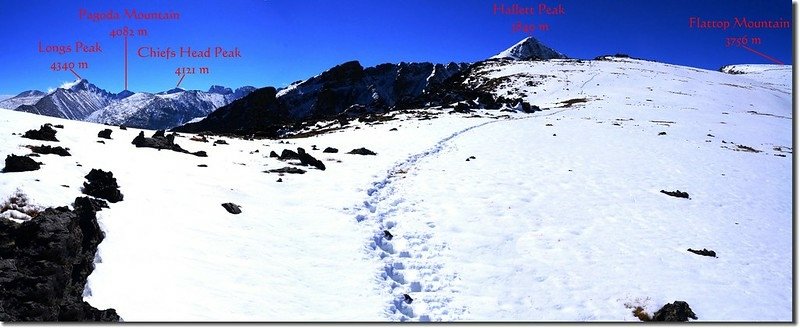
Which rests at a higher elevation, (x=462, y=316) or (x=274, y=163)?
(x=274, y=163)

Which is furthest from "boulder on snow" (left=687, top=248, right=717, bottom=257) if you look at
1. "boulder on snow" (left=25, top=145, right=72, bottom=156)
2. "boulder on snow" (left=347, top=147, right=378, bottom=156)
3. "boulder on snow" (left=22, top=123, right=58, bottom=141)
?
"boulder on snow" (left=22, top=123, right=58, bottom=141)

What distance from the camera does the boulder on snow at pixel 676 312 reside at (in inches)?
389

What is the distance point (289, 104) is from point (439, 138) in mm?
151043

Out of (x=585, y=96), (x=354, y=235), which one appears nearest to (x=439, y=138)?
(x=354, y=235)

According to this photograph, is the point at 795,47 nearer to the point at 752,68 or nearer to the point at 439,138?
the point at 439,138

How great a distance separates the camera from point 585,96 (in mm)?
72750

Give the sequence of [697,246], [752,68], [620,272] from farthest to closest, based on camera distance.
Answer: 1. [752,68]
2. [697,246]
3. [620,272]

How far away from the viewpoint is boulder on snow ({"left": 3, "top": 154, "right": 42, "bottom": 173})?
13.0 m

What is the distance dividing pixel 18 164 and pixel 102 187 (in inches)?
108

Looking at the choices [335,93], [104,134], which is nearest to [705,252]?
[104,134]

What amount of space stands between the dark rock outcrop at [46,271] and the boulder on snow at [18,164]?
18.6 feet

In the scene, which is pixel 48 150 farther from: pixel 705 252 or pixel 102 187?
pixel 705 252

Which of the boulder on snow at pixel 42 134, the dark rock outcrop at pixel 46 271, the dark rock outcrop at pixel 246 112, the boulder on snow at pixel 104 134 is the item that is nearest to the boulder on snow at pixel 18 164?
the dark rock outcrop at pixel 46 271

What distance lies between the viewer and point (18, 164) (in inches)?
515
